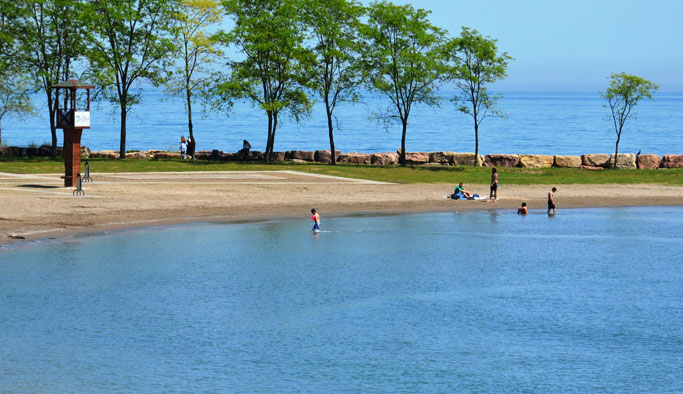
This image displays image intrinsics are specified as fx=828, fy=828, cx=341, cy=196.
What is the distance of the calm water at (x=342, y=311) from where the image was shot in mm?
17453

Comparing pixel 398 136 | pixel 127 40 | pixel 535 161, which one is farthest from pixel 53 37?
pixel 398 136

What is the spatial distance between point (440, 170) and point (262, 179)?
1433 centimetres

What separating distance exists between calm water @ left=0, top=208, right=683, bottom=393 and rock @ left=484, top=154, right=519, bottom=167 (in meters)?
27.9

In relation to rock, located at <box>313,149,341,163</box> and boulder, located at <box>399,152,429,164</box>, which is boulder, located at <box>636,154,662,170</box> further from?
rock, located at <box>313,149,341,163</box>

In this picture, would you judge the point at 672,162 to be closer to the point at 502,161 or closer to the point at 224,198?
the point at 502,161

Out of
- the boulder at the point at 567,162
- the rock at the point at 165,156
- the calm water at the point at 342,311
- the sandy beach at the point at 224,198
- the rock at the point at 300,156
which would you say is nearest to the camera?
the calm water at the point at 342,311

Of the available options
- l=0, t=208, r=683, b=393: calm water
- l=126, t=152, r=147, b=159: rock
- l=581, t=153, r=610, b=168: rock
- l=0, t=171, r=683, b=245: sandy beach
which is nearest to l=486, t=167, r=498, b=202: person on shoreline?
l=0, t=171, r=683, b=245: sandy beach

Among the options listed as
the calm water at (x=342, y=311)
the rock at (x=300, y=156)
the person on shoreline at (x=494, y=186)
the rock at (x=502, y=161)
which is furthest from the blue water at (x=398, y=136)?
the calm water at (x=342, y=311)

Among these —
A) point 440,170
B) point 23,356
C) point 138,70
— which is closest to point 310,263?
point 23,356

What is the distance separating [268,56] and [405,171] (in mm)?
13052

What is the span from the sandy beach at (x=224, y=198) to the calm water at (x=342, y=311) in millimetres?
2404

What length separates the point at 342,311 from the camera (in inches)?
886

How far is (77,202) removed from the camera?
37.2 meters

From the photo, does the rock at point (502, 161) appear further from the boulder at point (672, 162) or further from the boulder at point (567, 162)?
the boulder at point (672, 162)
